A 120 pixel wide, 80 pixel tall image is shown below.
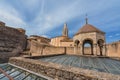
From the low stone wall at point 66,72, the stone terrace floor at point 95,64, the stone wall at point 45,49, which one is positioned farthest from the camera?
the stone wall at point 45,49

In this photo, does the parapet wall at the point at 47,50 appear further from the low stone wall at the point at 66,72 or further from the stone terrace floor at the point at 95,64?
the low stone wall at the point at 66,72

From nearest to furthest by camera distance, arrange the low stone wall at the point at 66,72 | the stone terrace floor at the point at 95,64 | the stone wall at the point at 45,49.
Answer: the low stone wall at the point at 66,72 → the stone terrace floor at the point at 95,64 → the stone wall at the point at 45,49

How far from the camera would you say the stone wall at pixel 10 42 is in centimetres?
2042

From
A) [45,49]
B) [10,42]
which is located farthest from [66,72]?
[10,42]

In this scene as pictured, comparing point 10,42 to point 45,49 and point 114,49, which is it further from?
point 114,49

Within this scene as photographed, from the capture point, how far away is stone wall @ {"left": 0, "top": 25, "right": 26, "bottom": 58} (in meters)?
20.4

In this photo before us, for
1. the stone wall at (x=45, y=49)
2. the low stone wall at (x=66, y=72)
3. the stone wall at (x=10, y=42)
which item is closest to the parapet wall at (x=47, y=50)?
the stone wall at (x=45, y=49)

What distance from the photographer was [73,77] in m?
2.90

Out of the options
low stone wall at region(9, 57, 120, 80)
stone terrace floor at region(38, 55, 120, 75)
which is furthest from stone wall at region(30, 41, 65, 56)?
low stone wall at region(9, 57, 120, 80)

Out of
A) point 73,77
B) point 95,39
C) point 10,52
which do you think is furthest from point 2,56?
point 73,77

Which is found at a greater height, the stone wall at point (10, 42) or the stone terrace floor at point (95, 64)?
the stone wall at point (10, 42)

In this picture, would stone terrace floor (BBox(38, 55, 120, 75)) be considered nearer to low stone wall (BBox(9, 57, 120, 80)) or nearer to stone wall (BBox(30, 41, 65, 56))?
low stone wall (BBox(9, 57, 120, 80))

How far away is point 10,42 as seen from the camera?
22.4 meters

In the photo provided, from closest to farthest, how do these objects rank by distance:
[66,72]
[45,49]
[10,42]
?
[66,72]
[45,49]
[10,42]
